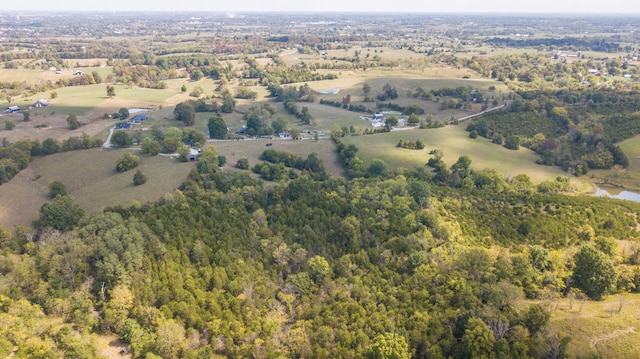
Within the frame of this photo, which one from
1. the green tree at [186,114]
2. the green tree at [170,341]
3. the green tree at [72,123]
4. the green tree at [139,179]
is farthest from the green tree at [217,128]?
the green tree at [170,341]

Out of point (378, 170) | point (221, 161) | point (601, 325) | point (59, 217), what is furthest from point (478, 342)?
point (221, 161)

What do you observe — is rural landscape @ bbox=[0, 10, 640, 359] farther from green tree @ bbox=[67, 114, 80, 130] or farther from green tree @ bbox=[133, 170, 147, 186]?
green tree @ bbox=[67, 114, 80, 130]

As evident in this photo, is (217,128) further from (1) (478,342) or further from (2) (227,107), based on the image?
(1) (478,342)

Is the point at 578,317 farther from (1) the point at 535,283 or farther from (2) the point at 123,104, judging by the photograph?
(2) the point at 123,104

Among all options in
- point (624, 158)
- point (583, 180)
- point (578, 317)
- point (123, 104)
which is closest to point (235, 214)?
point (578, 317)

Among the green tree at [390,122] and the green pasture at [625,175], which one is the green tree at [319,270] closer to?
the green pasture at [625,175]

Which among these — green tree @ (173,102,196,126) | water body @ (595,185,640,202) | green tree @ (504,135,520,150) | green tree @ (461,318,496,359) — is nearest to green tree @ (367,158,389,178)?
green tree @ (504,135,520,150)

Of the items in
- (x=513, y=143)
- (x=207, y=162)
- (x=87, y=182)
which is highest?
(x=513, y=143)
